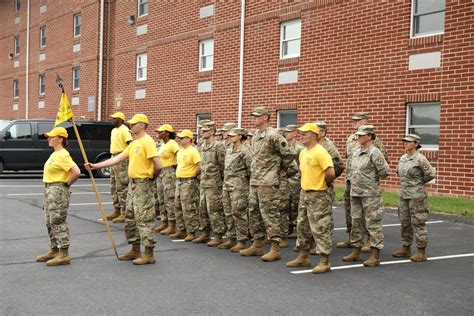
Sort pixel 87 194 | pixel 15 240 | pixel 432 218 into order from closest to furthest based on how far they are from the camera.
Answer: pixel 15 240 < pixel 432 218 < pixel 87 194

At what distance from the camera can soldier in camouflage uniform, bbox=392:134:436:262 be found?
7.92 metres

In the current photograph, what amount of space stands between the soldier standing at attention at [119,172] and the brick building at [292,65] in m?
7.16

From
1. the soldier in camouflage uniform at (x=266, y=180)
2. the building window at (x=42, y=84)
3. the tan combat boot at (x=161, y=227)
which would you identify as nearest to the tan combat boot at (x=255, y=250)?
the soldier in camouflage uniform at (x=266, y=180)

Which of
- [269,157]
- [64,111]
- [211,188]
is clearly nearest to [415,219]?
[269,157]

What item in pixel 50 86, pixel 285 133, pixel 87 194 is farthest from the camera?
pixel 50 86

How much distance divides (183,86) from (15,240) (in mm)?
13626

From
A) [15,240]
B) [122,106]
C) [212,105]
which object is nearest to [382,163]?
[15,240]

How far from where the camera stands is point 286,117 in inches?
706

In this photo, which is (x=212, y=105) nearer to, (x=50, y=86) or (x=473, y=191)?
(x=473, y=191)

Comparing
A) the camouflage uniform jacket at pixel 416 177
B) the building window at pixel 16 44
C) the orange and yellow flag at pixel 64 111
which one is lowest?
the camouflage uniform jacket at pixel 416 177

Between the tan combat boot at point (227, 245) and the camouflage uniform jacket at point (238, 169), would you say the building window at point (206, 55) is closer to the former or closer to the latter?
the camouflage uniform jacket at point (238, 169)

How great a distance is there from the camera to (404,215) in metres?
8.16

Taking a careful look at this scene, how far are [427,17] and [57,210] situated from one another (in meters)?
10.8

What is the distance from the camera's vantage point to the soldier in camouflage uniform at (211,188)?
891 cm
